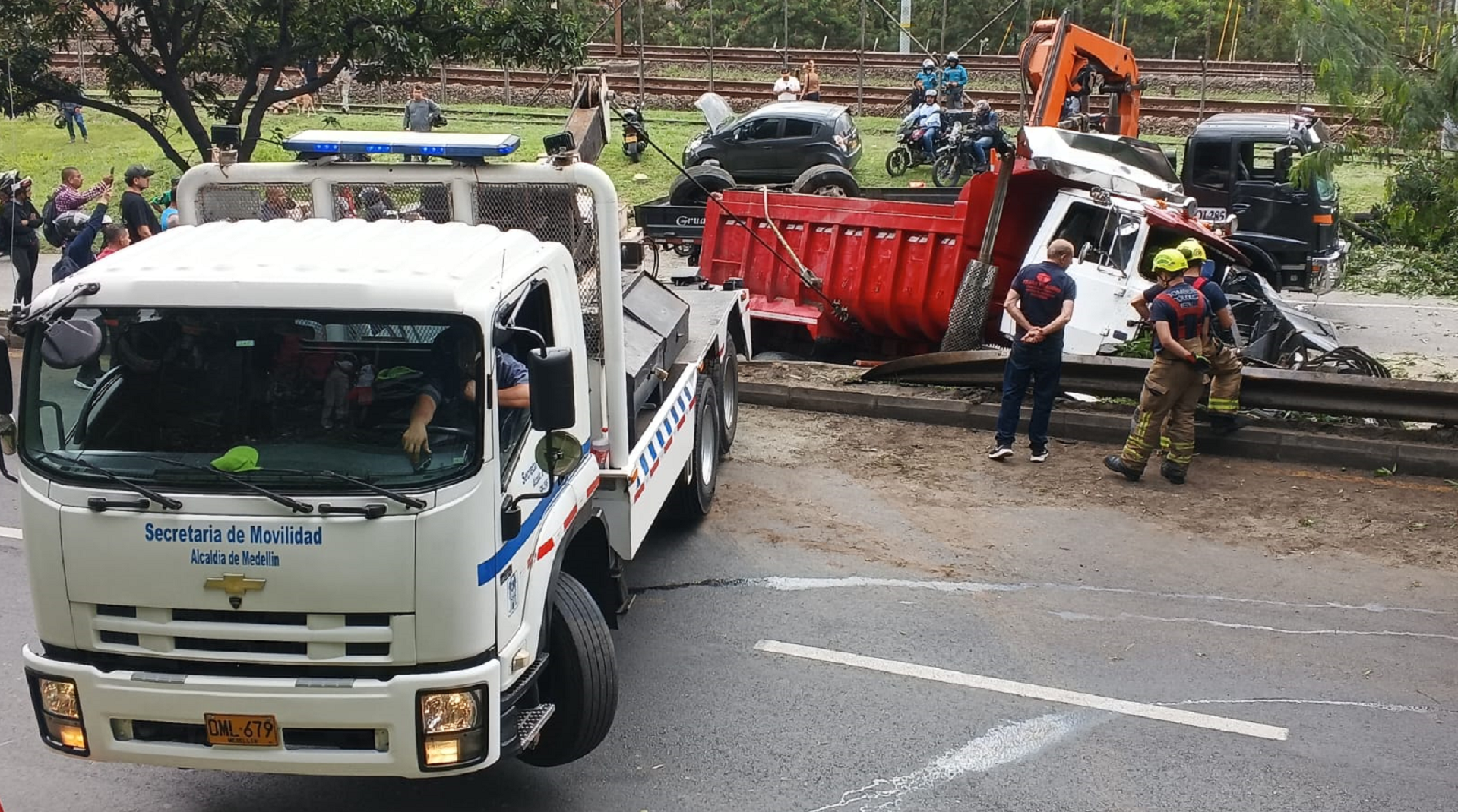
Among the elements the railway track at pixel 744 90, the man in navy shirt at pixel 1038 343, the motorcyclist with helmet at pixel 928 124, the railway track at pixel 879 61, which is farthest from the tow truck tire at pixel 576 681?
the railway track at pixel 879 61

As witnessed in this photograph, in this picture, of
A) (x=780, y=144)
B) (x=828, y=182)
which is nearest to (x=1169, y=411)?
(x=828, y=182)

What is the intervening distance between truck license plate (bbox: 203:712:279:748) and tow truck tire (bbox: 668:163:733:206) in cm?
1398

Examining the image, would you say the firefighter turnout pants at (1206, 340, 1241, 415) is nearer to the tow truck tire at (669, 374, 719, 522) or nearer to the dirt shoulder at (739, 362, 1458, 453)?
the dirt shoulder at (739, 362, 1458, 453)

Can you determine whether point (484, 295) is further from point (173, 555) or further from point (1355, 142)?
point (1355, 142)

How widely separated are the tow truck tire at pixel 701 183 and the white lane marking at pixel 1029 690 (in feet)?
39.1

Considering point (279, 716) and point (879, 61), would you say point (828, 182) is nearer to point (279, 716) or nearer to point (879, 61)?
point (279, 716)

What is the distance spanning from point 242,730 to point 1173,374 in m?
6.73

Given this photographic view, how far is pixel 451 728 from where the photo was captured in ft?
14.9

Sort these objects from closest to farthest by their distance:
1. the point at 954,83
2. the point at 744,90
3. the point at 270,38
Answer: the point at 270,38 < the point at 954,83 < the point at 744,90

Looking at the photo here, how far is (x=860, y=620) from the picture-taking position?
7.16 m

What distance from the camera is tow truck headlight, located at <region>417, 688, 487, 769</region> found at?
4.49 m

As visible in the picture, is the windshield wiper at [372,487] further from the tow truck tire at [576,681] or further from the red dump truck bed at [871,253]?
the red dump truck bed at [871,253]

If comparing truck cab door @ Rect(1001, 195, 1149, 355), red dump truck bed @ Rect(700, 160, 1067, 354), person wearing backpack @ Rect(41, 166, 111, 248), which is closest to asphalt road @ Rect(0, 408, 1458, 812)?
truck cab door @ Rect(1001, 195, 1149, 355)

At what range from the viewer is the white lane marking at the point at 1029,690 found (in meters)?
6.00
